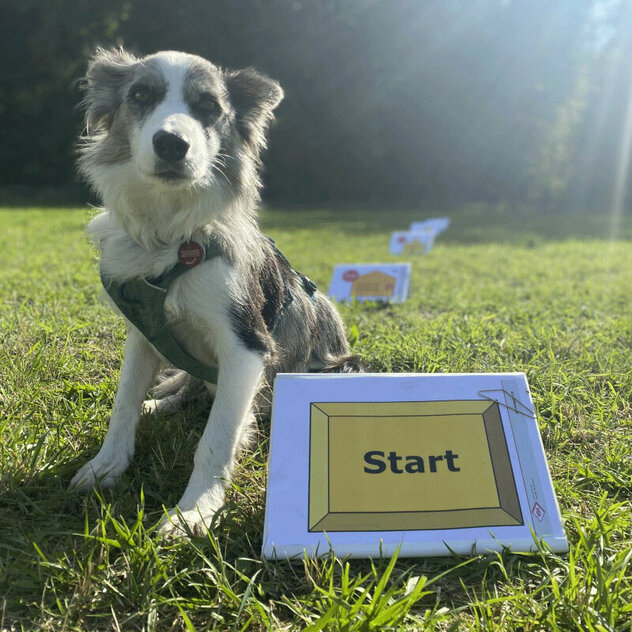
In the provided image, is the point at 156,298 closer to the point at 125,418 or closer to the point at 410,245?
the point at 125,418

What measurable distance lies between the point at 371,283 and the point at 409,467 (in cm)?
370

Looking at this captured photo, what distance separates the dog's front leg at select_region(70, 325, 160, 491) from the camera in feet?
7.08

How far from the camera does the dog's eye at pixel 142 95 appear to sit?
2.38 metres

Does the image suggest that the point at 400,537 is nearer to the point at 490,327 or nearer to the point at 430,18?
the point at 490,327

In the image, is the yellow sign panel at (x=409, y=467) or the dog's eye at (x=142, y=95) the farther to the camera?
the dog's eye at (x=142, y=95)

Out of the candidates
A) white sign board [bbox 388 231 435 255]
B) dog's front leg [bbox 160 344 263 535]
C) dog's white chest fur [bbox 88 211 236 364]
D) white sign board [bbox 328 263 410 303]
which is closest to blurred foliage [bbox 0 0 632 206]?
white sign board [bbox 388 231 435 255]

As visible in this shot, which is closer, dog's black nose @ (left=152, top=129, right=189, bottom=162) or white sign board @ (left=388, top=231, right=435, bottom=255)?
dog's black nose @ (left=152, top=129, right=189, bottom=162)

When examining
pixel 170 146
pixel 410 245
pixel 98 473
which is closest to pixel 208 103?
pixel 170 146

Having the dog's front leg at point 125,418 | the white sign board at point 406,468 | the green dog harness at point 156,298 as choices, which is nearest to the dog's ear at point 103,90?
the green dog harness at point 156,298

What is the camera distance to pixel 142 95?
2.38m

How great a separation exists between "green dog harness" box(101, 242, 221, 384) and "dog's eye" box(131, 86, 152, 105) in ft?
2.02

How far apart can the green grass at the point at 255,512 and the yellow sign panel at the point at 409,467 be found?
0.43 feet

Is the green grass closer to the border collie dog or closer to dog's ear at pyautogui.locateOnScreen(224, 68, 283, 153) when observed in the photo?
the border collie dog

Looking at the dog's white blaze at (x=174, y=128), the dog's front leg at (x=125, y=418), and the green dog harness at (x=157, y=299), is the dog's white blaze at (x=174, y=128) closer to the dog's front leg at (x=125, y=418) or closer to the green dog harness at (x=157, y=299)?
the green dog harness at (x=157, y=299)
